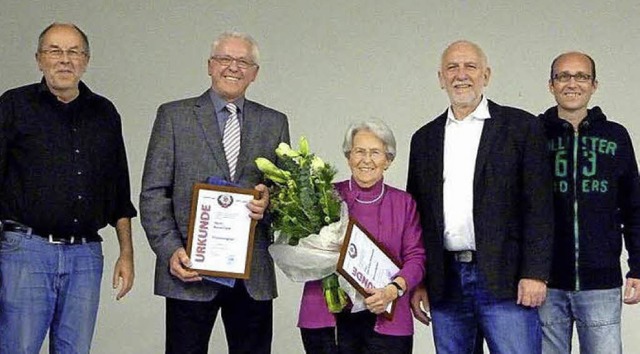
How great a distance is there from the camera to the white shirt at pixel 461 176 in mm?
3205

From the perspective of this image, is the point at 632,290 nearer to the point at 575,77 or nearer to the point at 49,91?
the point at 575,77

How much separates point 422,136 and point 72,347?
133 cm

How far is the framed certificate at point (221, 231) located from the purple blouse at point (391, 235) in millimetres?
232

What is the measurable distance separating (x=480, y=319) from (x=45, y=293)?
138 centimetres

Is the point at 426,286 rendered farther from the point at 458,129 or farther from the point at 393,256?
the point at 458,129

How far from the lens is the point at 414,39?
4910 mm

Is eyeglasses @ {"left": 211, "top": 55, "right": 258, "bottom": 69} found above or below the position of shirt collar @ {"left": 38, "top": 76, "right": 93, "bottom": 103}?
above

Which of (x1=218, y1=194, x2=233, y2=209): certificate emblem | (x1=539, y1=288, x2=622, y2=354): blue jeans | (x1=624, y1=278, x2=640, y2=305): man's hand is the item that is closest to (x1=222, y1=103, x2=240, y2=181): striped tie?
(x1=218, y1=194, x2=233, y2=209): certificate emblem

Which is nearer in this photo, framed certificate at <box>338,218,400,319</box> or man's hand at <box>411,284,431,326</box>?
framed certificate at <box>338,218,400,319</box>

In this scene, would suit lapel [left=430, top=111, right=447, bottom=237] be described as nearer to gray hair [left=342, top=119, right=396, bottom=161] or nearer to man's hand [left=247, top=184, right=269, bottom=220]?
→ gray hair [left=342, top=119, right=396, bottom=161]

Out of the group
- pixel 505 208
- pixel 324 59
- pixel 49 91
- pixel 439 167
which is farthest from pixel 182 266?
pixel 324 59

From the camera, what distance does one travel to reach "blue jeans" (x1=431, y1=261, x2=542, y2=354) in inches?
126

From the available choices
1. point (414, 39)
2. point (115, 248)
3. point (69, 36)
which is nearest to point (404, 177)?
point (414, 39)

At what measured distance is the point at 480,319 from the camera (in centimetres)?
324
